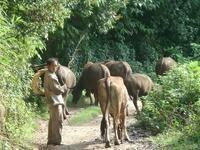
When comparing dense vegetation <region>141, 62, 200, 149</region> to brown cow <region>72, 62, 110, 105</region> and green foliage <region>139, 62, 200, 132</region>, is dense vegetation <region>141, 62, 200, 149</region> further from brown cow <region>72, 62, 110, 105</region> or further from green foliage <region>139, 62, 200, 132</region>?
brown cow <region>72, 62, 110, 105</region>

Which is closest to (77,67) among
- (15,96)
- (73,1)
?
(73,1)

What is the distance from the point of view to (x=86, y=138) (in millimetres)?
14117

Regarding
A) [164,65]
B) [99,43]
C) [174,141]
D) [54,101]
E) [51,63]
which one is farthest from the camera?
[99,43]

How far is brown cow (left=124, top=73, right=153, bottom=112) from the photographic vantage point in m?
17.9

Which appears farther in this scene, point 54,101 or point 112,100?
point 112,100

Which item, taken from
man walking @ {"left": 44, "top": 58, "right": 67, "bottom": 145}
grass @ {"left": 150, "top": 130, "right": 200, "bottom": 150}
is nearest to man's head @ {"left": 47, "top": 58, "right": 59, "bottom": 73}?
man walking @ {"left": 44, "top": 58, "right": 67, "bottom": 145}

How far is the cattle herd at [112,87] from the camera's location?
12969 millimetres

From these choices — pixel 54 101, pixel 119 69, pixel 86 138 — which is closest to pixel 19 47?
pixel 54 101

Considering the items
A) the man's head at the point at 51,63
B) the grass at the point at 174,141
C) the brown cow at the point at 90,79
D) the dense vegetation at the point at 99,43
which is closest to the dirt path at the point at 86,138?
the grass at the point at 174,141

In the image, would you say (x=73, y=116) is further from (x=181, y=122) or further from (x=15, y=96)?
(x=15, y=96)

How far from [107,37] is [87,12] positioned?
24.8 ft

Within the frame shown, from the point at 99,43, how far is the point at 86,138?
12.8 meters

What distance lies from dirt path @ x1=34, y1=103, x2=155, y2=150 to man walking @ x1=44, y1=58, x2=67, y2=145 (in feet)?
0.82

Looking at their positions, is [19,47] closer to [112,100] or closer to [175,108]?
[112,100]
